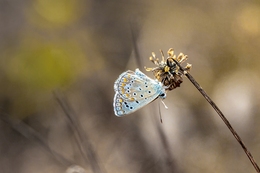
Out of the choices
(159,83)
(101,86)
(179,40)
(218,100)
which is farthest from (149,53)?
(159,83)

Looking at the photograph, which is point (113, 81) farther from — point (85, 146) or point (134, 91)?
point (134, 91)

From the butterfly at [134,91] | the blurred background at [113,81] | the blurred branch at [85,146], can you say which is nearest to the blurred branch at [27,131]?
the blurred background at [113,81]

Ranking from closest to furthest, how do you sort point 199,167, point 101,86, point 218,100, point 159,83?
point 159,83 < point 199,167 < point 218,100 < point 101,86

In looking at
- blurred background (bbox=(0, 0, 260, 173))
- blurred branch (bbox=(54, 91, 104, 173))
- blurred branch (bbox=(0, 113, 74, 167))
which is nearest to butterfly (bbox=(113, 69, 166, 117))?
blurred branch (bbox=(54, 91, 104, 173))

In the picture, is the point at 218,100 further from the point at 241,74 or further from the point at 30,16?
the point at 30,16

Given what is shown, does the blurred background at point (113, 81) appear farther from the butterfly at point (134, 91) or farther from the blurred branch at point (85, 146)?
the butterfly at point (134, 91)
